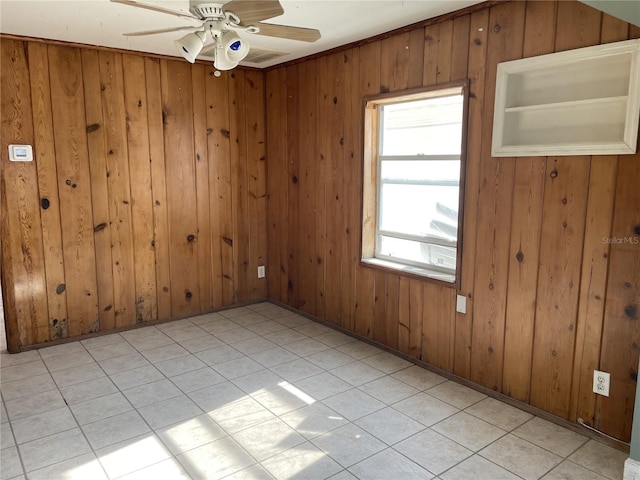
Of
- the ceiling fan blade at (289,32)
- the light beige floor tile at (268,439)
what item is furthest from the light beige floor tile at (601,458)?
the ceiling fan blade at (289,32)

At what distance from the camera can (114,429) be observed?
101 inches

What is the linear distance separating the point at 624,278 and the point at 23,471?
3.06m

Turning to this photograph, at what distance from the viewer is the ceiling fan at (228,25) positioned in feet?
6.56

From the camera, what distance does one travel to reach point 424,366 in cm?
334

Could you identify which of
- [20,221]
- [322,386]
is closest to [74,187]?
[20,221]

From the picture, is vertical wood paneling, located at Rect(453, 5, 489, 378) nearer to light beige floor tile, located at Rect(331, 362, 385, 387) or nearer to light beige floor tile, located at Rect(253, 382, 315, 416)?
light beige floor tile, located at Rect(331, 362, 385, 387)

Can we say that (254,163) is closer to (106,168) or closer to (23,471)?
(106,168)

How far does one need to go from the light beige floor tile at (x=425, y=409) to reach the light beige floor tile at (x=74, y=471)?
1.64 metres

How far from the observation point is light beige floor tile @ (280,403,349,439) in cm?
256

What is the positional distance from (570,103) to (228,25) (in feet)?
5.83

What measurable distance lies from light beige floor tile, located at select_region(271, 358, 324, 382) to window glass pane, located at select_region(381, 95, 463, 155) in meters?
1.74

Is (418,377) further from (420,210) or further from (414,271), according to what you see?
(420,210)

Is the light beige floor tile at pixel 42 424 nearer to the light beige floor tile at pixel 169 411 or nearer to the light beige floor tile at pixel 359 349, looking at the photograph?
the light beige floor tile at pixel 169 411

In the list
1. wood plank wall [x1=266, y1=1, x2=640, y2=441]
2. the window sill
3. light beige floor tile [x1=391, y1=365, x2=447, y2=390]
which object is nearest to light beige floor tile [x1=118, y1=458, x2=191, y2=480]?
light beige floor tile [x1=391, y1=365, x2=447, y2=390]
